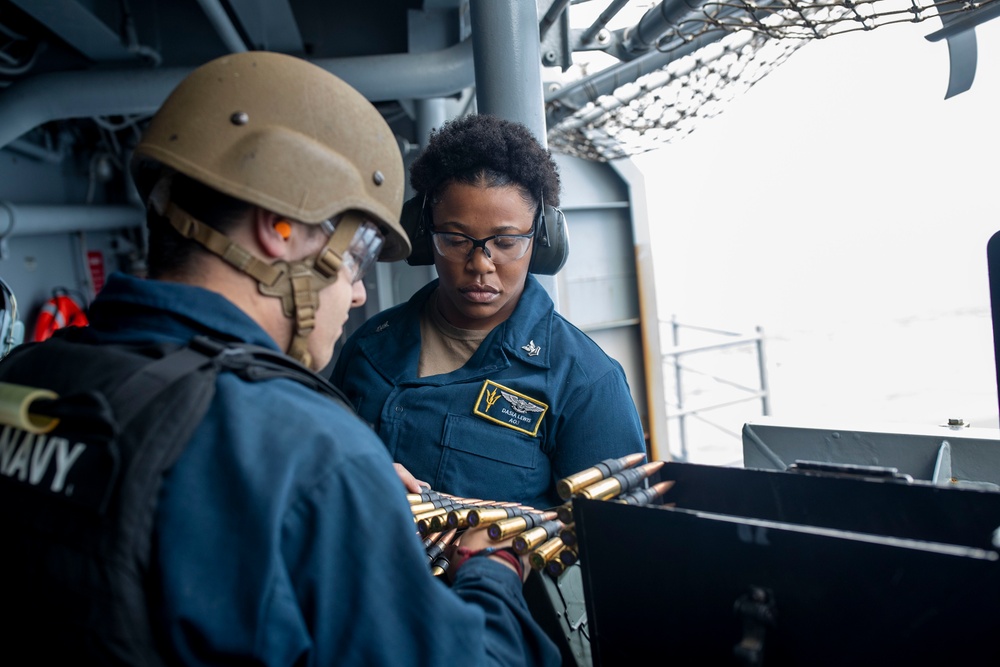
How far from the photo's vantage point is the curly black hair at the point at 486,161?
2.05 m

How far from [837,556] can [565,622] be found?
782mm

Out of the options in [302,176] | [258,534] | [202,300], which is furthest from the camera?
[302,176]

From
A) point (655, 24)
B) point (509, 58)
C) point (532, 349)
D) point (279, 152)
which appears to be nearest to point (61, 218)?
point (509, 58)

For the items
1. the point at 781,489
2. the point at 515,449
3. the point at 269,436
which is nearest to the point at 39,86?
the point at 515,449

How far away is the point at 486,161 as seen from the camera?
6.71 feet

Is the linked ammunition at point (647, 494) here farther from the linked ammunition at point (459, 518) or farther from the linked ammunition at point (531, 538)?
the linked ammunition at point (459, 518)

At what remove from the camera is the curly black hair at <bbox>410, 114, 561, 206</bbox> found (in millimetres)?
2051

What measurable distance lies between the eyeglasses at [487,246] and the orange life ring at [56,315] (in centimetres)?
433

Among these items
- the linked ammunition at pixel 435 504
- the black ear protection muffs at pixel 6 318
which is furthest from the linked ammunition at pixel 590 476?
the black ear protection muffs at pixel 6 318

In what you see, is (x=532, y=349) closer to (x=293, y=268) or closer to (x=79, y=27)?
(x=293, y=268)

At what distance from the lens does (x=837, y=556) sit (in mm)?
925

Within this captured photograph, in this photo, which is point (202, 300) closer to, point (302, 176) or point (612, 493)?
point (302, 176)

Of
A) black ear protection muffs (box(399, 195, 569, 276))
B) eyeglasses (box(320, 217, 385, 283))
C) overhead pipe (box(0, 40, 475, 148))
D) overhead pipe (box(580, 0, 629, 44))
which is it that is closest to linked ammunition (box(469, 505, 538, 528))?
eyeglasses (box(320, 217, 385, 283))

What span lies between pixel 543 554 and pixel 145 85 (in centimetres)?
423
